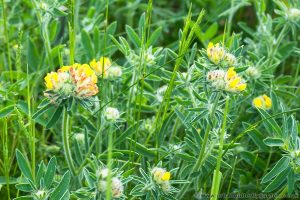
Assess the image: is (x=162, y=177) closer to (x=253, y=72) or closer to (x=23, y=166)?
(x=23, y=166)

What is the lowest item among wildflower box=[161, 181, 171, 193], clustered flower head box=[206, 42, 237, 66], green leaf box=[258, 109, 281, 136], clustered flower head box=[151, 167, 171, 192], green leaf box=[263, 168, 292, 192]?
green leaf box=[263, 168, 292, 192]

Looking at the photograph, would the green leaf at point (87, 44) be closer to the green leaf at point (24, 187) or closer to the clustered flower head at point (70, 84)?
the clustered flower head at point (70, 84)

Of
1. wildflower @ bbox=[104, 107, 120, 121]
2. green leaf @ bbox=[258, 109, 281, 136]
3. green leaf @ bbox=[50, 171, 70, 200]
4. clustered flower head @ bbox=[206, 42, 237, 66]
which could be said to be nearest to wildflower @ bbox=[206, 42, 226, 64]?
clustered flower head @ bbox=[206, 42, 237, 66]

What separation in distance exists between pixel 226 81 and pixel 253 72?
583mm

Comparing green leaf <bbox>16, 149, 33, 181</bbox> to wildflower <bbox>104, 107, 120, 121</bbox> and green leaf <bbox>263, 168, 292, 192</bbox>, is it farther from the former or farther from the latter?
green leaf <bbox>263, 168, 292, 192</bbox>

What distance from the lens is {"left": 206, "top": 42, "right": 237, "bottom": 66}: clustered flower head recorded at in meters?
2.12

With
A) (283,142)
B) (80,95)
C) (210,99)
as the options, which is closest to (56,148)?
(80,95)

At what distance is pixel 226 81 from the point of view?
2.01 meters

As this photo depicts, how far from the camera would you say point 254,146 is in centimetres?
267

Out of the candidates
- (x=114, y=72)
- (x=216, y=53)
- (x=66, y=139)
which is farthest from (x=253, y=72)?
(x=66, y=139)

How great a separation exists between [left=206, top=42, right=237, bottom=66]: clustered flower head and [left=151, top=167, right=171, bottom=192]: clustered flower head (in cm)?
46

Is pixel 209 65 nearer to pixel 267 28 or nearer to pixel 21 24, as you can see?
pixel 267 28

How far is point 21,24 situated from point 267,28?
4.27 ft

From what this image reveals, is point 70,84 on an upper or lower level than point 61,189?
upper
